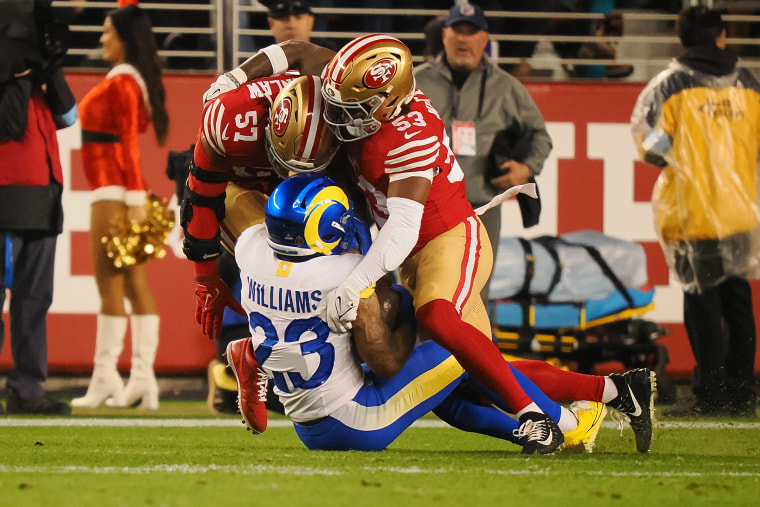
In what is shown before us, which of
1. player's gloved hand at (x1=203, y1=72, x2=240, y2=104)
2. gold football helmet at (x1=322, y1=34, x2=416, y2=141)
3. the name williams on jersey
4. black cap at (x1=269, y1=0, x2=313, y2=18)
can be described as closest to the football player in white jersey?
the name williams on jersey

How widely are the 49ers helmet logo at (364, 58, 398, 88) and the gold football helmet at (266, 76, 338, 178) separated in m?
0.21

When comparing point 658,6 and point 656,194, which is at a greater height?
point 658,6

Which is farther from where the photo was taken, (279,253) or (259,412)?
(259,412)

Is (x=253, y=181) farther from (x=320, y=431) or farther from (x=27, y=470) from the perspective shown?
(x=27, y=470)

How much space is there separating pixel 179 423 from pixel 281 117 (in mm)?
2434

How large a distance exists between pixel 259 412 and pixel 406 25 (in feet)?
15.0

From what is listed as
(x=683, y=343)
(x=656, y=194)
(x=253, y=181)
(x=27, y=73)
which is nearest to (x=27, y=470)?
(x=253, y=181)

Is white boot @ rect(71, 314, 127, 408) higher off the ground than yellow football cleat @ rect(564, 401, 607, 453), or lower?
lower

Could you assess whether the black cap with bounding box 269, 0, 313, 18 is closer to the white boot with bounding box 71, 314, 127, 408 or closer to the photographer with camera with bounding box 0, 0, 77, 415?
the photographer with camera with bounding box 0, 0, 77, 415

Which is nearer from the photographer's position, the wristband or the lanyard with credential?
the wristband

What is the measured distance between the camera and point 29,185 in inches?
251

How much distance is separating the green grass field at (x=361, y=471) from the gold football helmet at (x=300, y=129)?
3.58ft

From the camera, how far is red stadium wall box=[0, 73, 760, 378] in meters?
7.23

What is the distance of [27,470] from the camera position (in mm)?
3695
